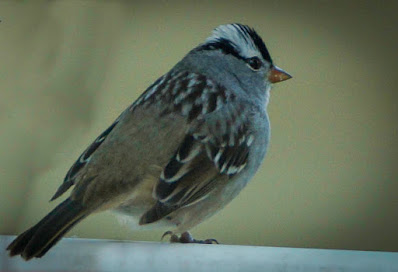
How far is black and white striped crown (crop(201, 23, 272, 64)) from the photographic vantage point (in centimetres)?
146

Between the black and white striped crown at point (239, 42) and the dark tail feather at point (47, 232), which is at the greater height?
the black and white striped crown at point (239, 42)

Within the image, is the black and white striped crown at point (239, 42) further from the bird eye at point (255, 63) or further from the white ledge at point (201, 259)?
the white ledge at point (201, 259)

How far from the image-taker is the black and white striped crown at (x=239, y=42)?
57.4 inches

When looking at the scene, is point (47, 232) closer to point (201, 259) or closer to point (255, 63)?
point (201, 259)

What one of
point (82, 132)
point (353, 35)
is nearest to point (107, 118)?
point (82, 132)

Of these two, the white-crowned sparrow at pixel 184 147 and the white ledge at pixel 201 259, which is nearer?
the white ledge at pixel 201 259

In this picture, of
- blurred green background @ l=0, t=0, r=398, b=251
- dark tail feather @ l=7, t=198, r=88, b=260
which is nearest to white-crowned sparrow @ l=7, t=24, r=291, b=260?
dark tail feather @ l=7, t=198, r=88, b=260

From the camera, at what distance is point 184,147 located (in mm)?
1292

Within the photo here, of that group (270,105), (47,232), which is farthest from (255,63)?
(47,232)

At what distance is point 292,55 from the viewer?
1.61 metres

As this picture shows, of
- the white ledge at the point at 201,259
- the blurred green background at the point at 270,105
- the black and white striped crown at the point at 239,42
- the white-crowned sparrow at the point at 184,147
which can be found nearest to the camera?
the white ledge at the point at 201,259

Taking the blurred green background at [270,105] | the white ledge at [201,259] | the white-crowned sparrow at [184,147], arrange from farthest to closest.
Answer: the blurred green background at [270,105], the white-crowned sparrow at [184,147], the white ledge at [201,259]

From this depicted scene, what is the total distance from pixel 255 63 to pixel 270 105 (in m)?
0.12

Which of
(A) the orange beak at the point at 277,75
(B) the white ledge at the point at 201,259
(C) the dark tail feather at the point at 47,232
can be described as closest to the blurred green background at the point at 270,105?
(A) the orange beak at the point at 277,75
